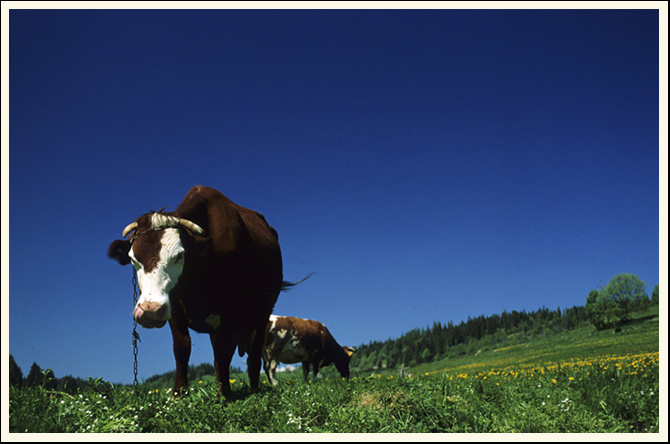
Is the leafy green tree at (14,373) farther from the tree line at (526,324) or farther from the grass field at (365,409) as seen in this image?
the tree line at (526,324)

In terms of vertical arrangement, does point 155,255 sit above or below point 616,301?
above

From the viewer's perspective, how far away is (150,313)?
5.27 m

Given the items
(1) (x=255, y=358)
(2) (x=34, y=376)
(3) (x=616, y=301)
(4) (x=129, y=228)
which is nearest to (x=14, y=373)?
(2) (x=34, y=376)

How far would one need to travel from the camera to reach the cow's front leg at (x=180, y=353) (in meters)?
6.09

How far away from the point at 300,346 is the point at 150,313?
10.7 m

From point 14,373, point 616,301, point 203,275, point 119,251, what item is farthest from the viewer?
point 616,301

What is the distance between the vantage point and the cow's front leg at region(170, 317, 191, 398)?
6.09 meters

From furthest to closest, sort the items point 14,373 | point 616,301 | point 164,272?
point 616,301 → point 14,373 → point 164,272

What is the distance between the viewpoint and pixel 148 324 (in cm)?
539

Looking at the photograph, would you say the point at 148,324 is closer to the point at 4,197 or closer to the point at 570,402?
the point at 4,197

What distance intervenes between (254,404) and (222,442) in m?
1.00

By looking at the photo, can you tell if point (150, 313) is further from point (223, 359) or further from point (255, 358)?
point (255, 358)

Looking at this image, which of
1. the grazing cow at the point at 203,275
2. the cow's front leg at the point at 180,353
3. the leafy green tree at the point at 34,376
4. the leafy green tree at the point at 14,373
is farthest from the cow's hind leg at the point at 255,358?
the leafy green tree at the point at 14,373

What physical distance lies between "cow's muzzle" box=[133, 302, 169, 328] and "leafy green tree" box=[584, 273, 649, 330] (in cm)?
7067
